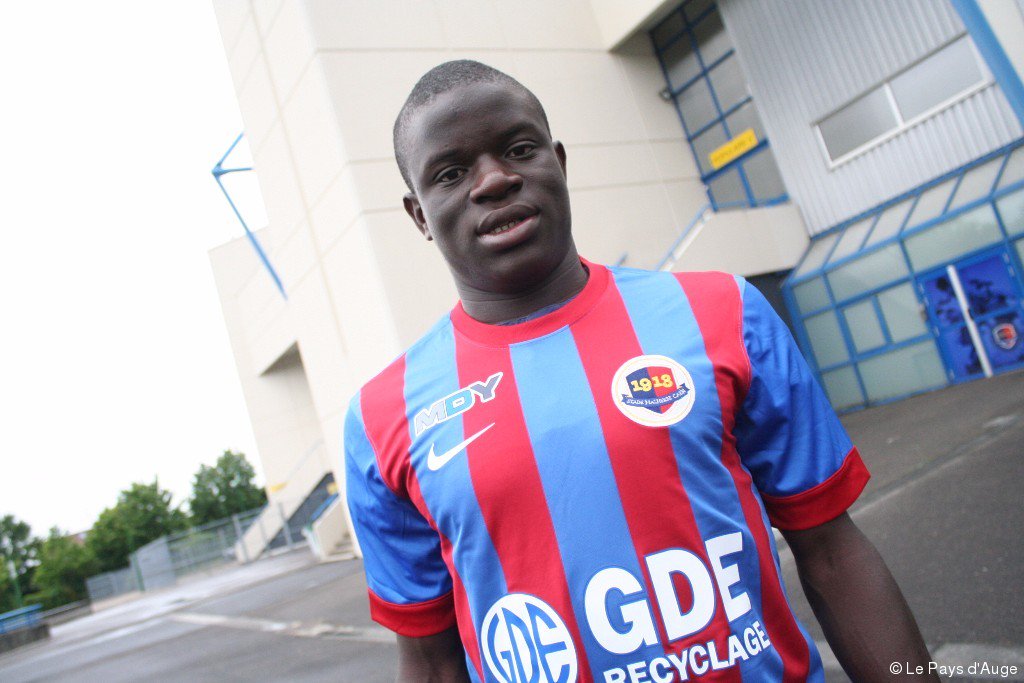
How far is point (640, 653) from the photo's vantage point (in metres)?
1.16

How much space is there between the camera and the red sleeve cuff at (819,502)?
129 cm

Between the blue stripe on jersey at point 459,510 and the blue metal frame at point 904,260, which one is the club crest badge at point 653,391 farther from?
the blue metal frame at point 904,260

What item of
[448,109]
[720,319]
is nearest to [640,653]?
[720,319]

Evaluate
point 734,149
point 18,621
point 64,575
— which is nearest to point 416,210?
point 734,149

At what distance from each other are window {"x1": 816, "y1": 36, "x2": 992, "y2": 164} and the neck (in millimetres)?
12934

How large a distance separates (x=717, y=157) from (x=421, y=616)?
15.3 m

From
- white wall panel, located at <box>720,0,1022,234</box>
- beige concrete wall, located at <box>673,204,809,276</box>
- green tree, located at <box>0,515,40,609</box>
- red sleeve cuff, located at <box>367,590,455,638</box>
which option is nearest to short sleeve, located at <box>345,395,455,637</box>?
red sleeve cuff, located at <box>367,590,455,638</box>

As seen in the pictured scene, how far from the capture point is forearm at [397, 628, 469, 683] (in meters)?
1.47

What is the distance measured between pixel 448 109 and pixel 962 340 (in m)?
12.8

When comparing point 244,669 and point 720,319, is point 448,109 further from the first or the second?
point 244,669

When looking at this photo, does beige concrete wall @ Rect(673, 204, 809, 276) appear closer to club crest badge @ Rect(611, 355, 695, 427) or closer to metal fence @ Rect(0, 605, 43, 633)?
club crest badge @ Rect(611, 355, 695, 427)

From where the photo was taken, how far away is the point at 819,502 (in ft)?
4.23

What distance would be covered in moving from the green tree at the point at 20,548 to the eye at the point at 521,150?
48.1m

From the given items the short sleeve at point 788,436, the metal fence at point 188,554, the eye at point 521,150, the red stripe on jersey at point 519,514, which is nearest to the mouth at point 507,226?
the eye at point 521,150
